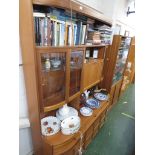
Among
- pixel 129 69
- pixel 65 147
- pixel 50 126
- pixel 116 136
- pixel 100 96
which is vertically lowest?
pixel 116 136

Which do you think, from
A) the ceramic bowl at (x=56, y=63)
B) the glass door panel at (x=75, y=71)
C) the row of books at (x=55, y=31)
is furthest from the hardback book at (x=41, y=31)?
the glass door panel at (x=75, y=71)

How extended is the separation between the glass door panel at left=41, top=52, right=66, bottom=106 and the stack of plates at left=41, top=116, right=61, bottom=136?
0.32 m

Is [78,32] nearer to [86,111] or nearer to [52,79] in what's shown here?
[52,79]

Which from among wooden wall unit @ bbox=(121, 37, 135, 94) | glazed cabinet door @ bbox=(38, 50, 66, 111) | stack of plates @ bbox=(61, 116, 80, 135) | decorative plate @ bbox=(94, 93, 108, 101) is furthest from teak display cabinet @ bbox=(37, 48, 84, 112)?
wooden wall unit @ bbox=(121, 37, 135, 94)

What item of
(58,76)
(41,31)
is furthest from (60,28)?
(58,76)

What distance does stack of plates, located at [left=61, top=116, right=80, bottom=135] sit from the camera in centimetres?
135

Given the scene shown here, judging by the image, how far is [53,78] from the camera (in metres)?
1.32

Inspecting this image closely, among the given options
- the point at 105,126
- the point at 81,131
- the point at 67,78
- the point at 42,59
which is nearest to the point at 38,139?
the point at 81,131

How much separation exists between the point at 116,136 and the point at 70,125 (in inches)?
52.1
